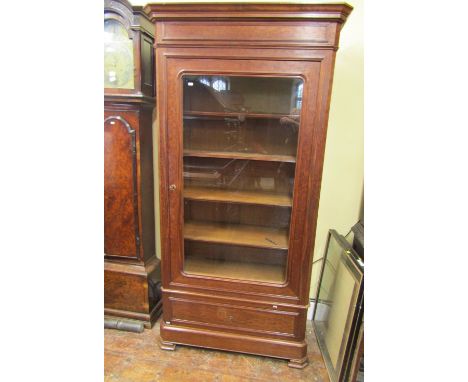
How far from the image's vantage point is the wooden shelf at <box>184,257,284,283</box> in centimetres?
150

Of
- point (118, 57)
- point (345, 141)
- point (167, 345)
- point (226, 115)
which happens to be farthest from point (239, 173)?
point (167, 345)

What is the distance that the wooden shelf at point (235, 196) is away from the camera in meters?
1.47

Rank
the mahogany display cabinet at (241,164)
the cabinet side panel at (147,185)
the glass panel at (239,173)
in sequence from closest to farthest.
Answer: the mahogany display cabinet at (241,164) → the glass panel at (239,173) → the cabinet side panel at (147,185)

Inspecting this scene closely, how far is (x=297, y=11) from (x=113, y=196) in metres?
1.28

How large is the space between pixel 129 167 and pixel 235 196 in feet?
1.97

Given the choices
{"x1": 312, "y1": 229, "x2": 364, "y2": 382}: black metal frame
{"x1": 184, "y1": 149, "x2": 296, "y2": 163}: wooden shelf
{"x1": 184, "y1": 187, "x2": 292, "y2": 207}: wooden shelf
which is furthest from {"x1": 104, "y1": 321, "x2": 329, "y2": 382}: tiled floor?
{"x1": 184, "y1": 149, "x2": 296, "y2": 163}: wooden shelf

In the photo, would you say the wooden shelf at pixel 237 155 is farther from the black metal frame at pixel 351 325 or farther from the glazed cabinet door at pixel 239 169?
the black metal frame at pixel 351 325

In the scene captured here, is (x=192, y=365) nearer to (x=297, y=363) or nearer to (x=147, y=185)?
(x=297, y=363)

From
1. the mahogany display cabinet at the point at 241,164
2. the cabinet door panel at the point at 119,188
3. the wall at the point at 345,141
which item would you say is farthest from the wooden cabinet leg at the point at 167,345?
the wall at the point at 345,141

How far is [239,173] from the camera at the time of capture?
154cm

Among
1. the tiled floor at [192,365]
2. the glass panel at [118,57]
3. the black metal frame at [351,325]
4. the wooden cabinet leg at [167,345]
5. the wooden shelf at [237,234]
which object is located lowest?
the tiled floor at [192,365]

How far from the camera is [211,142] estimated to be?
1492 mm
